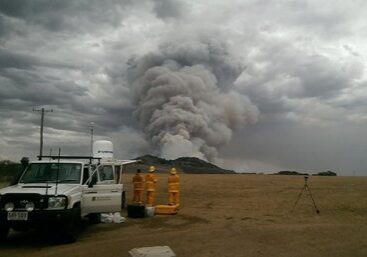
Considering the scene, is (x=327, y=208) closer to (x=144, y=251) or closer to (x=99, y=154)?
(x=99, y=154)

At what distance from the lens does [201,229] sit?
1155 cm

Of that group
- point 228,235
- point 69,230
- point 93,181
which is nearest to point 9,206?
point 69,230

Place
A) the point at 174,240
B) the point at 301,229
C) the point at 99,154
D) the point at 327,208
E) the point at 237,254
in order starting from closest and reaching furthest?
the point at 237,254
the point at 174,240
the point at 301,229
the point at 99,154
the point at 327,208

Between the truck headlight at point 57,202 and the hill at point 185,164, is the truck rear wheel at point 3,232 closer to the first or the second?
the truck headlight at point 57,202

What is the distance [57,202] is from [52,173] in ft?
5.46

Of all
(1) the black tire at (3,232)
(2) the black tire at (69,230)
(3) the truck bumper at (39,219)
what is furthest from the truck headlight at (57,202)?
(1) the black tire at (3,232)

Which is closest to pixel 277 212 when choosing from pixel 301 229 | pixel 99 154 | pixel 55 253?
pixel 301 229

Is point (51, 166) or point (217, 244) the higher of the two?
point (51, 166)

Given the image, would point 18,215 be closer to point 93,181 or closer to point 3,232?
point 3,232

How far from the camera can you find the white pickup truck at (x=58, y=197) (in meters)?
9.52

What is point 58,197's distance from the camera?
31.7ft

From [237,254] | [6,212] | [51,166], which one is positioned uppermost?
[51,166]

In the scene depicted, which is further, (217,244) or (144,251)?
(217,244)

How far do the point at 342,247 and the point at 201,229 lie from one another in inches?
145
